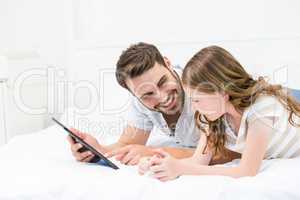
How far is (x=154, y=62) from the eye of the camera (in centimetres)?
117

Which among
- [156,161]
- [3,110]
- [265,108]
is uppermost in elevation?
[265,108]

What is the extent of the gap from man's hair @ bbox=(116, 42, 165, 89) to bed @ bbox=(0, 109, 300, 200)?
0.31 metres

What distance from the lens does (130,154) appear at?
1124 mm

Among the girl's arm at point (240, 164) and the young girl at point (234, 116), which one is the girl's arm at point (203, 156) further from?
the girl's arm at point (240, 164)

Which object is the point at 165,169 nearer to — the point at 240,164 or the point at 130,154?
the point at 240,164

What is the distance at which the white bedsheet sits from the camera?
30.1 inches

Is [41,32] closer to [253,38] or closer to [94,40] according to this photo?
[94,40]

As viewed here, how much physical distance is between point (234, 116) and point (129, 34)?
42.5 inches

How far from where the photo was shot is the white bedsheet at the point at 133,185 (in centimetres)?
76

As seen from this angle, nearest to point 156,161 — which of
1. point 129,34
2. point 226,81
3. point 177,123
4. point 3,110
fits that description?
point 226,81

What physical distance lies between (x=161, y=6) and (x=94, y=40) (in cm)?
38

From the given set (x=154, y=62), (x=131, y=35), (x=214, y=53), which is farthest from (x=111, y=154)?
(x=131, y=35)

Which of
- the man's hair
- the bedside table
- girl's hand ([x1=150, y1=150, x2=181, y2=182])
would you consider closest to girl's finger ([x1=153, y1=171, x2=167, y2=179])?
girl's hand ([x1=150, y1=150, x2=181, y2=182])

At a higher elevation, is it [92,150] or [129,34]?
[129,34]
